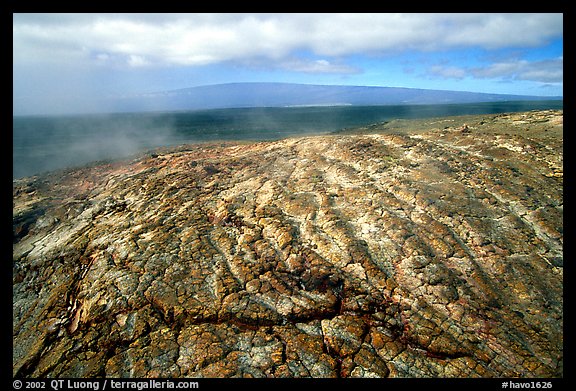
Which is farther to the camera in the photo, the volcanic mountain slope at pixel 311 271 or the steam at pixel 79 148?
the steam at pixel 79 148

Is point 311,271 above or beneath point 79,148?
above

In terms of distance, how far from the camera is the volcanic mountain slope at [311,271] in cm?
775

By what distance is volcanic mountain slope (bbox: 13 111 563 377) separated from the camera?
7.75 metres

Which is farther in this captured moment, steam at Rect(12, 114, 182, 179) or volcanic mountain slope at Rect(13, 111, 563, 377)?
steam at Rect(12, 114, 182, 179)

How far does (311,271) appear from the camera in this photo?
9.97 metres

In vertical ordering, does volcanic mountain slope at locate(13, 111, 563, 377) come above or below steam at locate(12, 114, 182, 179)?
above

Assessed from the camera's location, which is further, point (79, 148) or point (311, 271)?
point (79, 148)

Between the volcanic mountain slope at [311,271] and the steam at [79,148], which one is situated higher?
the volcanic mountain slope at [311,271]

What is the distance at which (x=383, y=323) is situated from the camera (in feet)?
27.8
